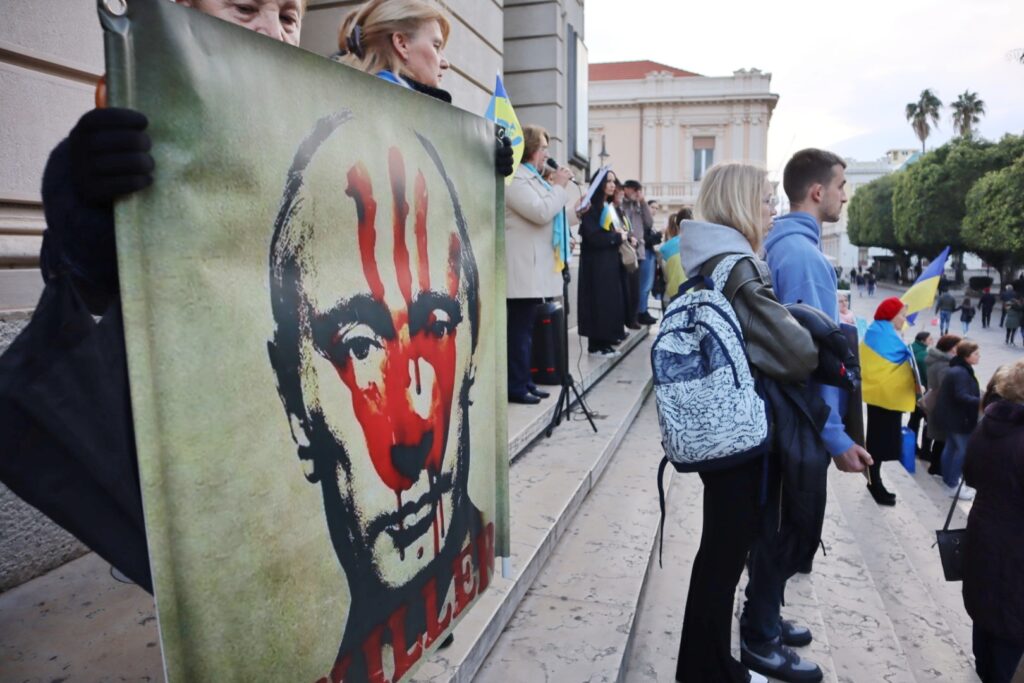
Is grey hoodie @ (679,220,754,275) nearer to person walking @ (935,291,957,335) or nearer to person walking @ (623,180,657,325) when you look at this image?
person walking @ (623,180,657,325)

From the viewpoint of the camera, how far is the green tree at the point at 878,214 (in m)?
50.8

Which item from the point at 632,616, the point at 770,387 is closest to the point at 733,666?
the point at 632,616

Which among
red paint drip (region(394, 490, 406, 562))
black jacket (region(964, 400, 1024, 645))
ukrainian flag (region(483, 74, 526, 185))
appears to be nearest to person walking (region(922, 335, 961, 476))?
black jacket (region(964, 400, 1024, 645))

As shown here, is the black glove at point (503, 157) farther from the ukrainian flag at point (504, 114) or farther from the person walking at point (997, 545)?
the person walking at point (997, 545)

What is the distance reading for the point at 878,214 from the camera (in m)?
52.0

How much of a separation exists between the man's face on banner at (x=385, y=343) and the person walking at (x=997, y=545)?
108 inches

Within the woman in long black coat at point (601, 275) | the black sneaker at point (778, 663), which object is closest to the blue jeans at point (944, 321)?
the woman in long black coat at point (601, 275)

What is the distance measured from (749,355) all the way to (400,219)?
1.29 meters

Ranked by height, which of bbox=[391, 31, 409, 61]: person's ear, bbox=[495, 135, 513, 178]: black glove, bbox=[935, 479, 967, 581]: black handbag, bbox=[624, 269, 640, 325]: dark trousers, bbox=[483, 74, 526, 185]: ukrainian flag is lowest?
bbox=[935, 479, 967, 581]: black handbag

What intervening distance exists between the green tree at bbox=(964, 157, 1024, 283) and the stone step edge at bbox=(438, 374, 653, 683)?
3295cm

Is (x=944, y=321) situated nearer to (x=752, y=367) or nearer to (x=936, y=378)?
(x=936, y=378)

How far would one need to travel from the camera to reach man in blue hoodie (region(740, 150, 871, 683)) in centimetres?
250

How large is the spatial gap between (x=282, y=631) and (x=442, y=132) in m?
1.14

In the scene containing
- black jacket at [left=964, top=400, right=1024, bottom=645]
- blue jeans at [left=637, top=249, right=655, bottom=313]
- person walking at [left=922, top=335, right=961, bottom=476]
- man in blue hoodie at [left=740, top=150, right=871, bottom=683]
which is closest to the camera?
man in blue hoodie at [left=740, top=150, right=871, bottom=683]
